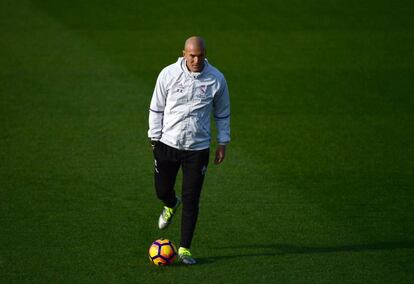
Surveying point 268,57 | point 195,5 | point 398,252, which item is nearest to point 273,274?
point 398,252

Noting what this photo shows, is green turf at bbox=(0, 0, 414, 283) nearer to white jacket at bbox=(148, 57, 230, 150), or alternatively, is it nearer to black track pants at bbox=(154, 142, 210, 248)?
black track pants at bbox=(154, 142, 210, 248)

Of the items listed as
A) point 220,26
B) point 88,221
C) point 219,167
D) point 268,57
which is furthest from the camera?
point 220,26

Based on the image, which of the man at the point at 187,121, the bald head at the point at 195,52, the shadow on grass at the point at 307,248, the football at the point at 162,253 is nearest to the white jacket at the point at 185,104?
the man at the point at 187,121

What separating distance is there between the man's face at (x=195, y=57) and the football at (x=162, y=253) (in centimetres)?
188

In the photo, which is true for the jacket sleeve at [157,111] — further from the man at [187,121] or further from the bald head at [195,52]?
the bald head at [195,52]

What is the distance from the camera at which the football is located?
25.9 feet

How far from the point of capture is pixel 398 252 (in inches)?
330

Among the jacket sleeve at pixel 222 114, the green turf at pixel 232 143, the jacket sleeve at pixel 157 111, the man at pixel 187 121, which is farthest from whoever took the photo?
the green turf at pixel 232 143

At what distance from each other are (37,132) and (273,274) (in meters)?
5.64

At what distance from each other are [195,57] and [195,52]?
0.05 m

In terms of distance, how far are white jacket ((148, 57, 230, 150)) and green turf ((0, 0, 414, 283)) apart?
1.38 m

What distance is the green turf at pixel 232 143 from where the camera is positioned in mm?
8227

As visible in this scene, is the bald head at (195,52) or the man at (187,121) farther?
the man at (187,121)

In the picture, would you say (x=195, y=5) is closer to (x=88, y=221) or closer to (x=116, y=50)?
(x=116, y=50)
